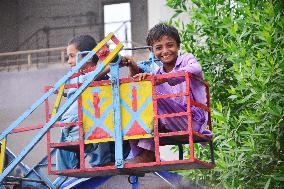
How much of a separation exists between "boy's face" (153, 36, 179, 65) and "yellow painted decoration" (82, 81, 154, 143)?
0.31 m

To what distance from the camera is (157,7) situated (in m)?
13.6

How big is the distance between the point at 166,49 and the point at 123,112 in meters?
0.54

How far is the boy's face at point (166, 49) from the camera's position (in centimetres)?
549

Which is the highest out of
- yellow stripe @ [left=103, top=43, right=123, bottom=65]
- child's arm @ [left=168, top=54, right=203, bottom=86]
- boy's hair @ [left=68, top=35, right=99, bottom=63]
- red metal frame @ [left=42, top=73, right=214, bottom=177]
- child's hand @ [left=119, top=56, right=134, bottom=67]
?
boy's hair @ [left=68, top=35, right=99, bottom=63]

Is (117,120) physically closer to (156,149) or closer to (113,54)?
(156,149)

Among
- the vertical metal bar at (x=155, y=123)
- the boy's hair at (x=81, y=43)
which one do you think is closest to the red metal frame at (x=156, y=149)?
the vertical metal bar at (x=155, y=123)

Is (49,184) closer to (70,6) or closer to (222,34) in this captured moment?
(222,34)

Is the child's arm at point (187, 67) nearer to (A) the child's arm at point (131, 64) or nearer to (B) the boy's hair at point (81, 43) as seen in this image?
(A) the child's arm at point (131, 64)

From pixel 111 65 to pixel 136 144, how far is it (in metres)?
0.57

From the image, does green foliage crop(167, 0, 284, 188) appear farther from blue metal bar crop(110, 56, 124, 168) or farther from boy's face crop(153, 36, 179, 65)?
blue metal bar crop(110, 56, 124, 168)

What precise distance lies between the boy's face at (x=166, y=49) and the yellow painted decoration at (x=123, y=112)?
31 centimetres

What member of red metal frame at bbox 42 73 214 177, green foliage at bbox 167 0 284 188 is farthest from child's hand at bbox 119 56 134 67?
green foliage at bbox 167 0 284 188

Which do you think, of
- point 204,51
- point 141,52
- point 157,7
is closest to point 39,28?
point 141,52

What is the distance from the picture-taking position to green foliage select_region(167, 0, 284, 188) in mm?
6930
